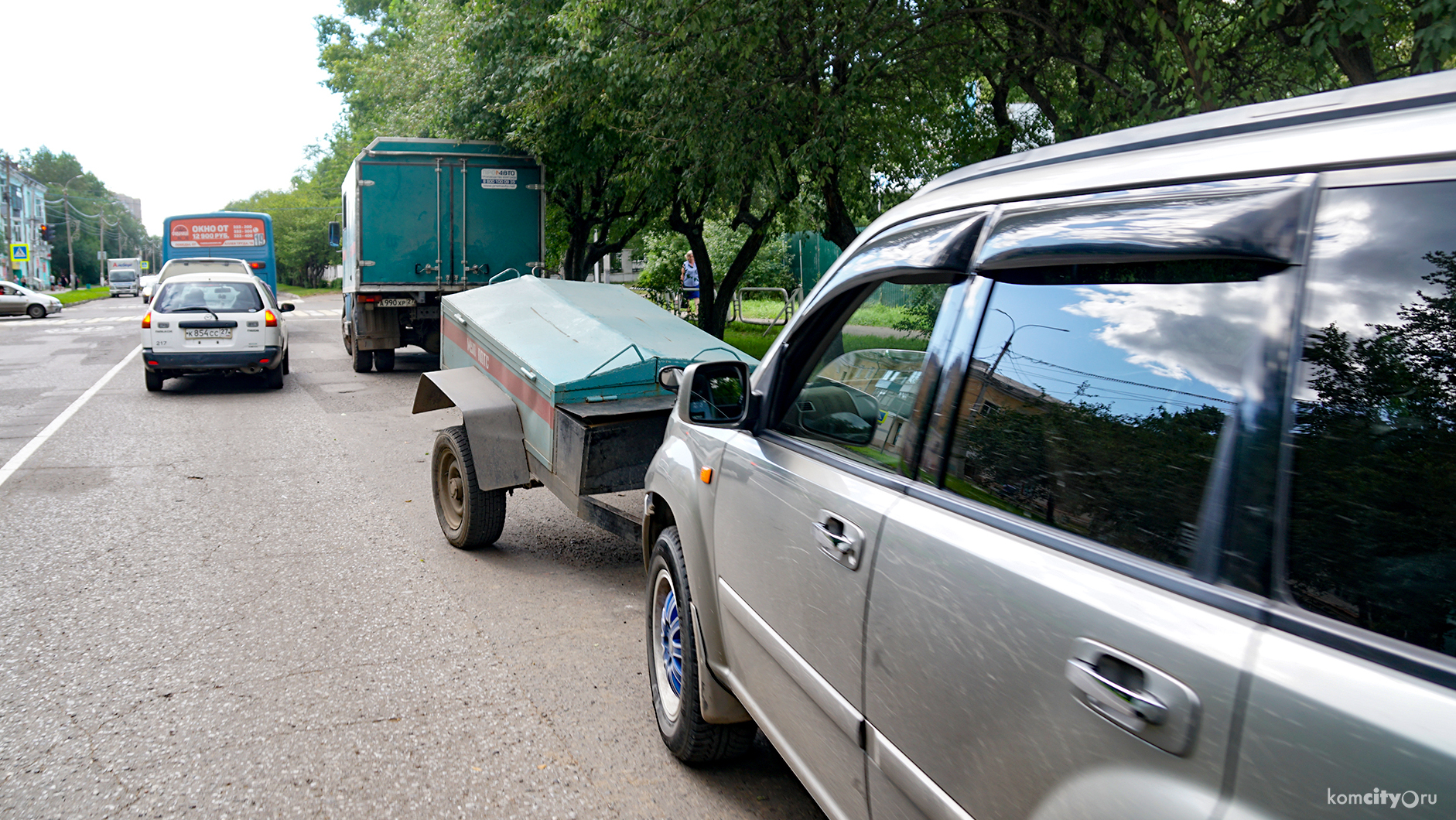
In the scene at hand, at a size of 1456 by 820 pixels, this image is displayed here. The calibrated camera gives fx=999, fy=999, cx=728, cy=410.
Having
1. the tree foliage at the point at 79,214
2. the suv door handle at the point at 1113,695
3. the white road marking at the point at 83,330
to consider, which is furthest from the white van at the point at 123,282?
the suv door handle at the point at 1113,695

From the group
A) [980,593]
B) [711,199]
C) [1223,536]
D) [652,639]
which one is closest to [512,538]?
[652,639]

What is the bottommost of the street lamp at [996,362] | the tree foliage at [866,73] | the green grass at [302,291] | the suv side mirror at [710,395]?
the green grass at [302,291]

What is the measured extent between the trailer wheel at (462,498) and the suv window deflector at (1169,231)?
4.50m

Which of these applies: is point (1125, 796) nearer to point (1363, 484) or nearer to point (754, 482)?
point (1363, 484)

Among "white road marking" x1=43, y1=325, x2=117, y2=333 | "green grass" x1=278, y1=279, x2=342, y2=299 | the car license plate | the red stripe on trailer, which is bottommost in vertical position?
"green grass" x1=278, y1=279, x2=342, y2=299

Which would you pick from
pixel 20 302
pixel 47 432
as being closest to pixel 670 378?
pixel 47 432

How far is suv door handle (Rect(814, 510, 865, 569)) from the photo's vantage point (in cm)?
220

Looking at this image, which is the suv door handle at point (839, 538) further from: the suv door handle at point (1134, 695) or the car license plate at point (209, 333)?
the car license plate at point (209, 333)

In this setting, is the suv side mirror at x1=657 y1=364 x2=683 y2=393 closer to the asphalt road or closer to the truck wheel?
the truck wheel

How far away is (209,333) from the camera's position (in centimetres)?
1340

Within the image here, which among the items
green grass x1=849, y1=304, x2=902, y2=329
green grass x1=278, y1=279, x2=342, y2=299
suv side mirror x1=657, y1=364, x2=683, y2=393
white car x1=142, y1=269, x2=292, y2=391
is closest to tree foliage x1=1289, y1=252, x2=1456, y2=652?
green grass x1=849, y1=304, x2=902, y2=329

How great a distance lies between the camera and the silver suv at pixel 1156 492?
121cm

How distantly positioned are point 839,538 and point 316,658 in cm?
313

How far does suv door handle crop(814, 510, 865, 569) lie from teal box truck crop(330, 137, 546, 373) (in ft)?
43.9
